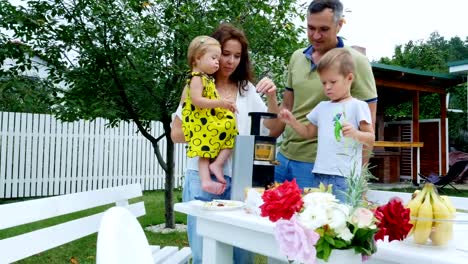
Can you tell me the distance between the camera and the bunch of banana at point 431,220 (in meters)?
1.30

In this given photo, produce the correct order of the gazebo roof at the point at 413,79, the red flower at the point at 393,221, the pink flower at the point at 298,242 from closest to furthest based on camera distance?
1. the pink flower at the point at 298,242
2. the red flower at the point at 393,221
3. the gazebo roof at the point at 413,79

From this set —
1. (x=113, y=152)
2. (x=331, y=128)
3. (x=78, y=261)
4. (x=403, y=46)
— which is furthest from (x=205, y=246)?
(x=403, y=46)

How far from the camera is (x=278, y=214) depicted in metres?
1.20

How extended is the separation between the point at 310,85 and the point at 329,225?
128cm

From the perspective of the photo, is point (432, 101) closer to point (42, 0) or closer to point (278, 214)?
point (42, 0)

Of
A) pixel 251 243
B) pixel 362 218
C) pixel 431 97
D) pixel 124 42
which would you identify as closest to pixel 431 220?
pixel 362 218

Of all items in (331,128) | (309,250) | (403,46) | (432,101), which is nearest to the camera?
(309,250)

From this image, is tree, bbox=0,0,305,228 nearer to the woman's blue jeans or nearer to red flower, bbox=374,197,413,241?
the woman's blue jeans

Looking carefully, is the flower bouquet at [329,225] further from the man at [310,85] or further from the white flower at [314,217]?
the man at [310,85]

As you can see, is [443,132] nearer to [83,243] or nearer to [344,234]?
[83,243]

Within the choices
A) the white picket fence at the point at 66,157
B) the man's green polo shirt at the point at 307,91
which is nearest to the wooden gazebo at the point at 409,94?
the white picket fence at the point at 66,157

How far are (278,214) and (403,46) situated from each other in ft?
110

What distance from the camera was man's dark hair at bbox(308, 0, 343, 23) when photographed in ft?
7.01

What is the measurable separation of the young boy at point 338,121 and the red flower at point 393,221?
0.72m
